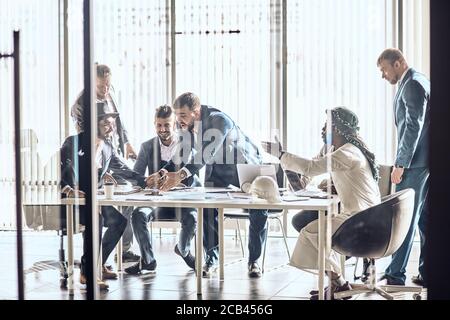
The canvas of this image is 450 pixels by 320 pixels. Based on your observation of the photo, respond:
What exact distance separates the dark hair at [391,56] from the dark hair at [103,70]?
136cm

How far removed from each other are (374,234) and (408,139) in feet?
1.64

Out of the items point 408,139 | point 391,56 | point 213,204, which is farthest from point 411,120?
point 213,204

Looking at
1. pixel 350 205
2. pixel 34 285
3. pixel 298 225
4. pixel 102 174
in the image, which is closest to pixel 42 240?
pixel 34 285

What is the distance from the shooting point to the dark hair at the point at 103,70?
10.5 ft

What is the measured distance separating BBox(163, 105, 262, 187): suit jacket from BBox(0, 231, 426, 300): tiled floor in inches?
13.2

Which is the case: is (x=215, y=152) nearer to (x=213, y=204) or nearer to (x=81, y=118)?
(x=213, y=204)

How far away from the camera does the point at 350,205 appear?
126 inches

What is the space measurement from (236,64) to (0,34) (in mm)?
1240

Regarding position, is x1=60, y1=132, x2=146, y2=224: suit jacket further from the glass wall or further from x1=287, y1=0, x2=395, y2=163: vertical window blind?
x1=287, y1=0, x2=395, y2=163: vertical window blind

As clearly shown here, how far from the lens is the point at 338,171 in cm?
321

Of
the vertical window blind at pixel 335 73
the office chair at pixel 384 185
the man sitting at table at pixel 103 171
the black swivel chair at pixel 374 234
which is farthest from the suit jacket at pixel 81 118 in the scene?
the office chair at pixel 384 185

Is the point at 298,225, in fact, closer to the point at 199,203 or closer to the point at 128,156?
the point at 199,203
